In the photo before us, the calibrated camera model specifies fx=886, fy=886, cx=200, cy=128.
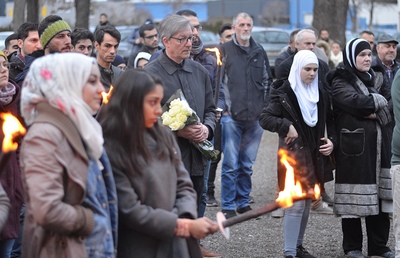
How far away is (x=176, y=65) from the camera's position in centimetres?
689

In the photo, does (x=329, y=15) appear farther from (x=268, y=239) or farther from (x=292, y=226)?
(x=292, y=226)

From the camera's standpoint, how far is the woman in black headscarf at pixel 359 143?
7703 millimetres

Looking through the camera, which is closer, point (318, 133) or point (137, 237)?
point (137, 237)

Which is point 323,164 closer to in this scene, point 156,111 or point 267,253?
point 267,253

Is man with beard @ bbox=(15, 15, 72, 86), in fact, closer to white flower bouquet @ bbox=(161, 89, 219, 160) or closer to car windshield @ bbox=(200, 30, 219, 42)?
white flower bouquet @ bbox=(161, 89, 219, 160)

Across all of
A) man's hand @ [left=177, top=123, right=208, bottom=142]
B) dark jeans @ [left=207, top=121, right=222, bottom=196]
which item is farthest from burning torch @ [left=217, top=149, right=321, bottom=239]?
dark jeans @ [left=207, top=121, right=222, bottom=196]

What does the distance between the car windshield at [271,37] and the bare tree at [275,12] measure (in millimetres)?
29163

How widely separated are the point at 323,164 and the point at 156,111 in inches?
134

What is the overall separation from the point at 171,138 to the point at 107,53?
9.96 feet

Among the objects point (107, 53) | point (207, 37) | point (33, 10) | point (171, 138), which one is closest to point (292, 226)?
point (107, 53)

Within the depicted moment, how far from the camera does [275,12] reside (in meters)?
66.2

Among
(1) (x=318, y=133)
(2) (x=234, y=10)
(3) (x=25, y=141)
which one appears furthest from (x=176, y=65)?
(2) (x=234, y=10)

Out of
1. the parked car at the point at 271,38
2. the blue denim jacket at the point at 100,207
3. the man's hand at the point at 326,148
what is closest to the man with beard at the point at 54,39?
the man's hand at the point at 326,148

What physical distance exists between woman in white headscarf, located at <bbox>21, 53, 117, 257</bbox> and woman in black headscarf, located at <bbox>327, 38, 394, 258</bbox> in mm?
3864
